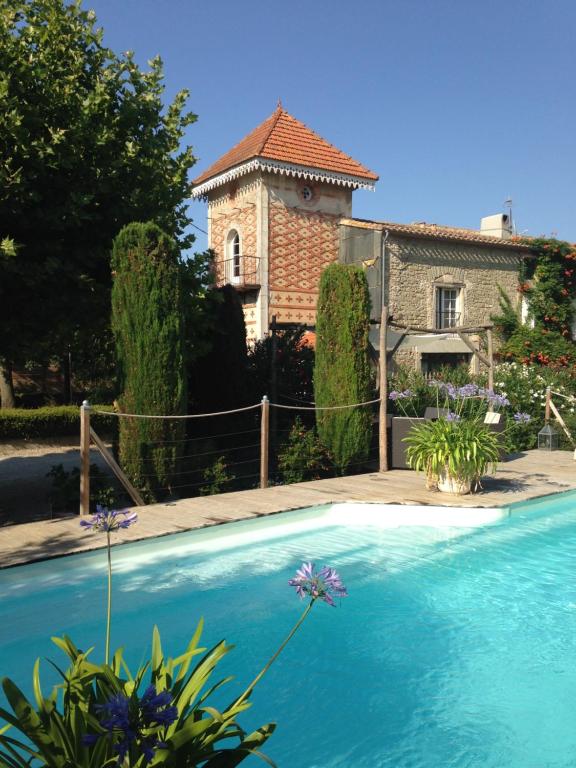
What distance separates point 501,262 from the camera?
22.1m

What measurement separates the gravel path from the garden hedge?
204mm

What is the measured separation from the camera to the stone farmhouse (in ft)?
64.7

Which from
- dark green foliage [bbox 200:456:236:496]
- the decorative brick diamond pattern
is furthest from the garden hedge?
dark green foliage [bbox 200:456:236:496]

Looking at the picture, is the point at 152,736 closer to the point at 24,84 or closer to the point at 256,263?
the point at 24,84

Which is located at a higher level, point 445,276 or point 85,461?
point 445,276

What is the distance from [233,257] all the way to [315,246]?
2663 millimetres

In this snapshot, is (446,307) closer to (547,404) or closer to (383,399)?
(547,404)

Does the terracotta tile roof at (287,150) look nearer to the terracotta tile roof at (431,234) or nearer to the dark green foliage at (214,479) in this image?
the terracotta tile roof at (431,234)

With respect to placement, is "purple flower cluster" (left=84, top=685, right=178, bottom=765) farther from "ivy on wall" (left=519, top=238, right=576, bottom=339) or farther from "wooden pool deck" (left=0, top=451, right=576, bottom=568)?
"ivy on wall" (left=519, top=238, right=576, bottom=339)

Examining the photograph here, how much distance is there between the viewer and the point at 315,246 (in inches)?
814

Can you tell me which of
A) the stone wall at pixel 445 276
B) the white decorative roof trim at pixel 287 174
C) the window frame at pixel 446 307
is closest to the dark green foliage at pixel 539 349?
the stone wall at pixel 445 276

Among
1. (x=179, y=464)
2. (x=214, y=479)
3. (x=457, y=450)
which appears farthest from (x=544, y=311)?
(x=179, y=464)

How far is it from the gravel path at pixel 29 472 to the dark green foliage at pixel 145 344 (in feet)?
4.23

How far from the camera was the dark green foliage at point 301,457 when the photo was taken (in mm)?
9977
